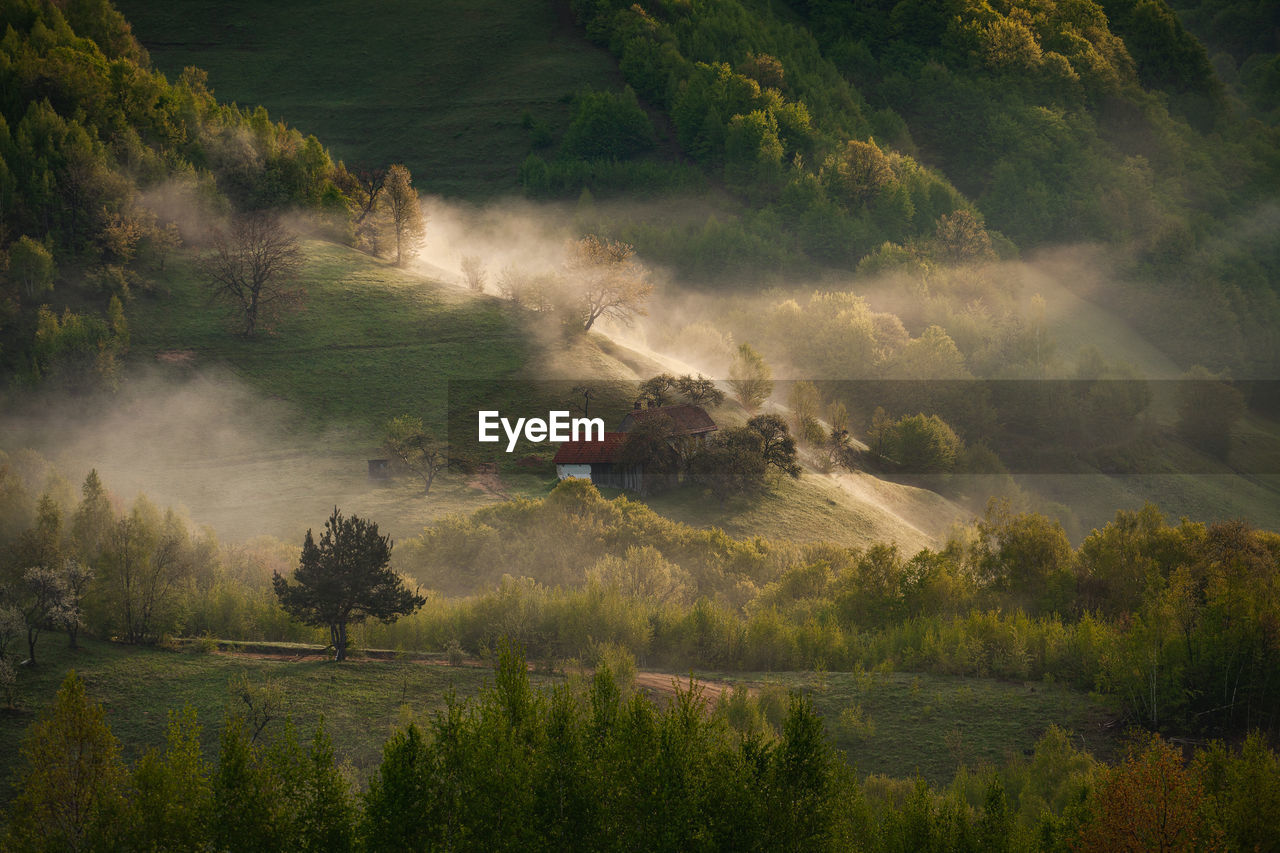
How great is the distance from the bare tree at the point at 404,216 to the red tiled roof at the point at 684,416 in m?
44.3

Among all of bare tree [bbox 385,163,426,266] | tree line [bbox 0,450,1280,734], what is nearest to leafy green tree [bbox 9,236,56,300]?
bare tree [bbox 385,163,426,266]

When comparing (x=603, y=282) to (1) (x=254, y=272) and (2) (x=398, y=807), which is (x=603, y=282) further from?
(2) (x=398, y=807)

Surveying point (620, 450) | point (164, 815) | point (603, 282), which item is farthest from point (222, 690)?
point (603, 282)

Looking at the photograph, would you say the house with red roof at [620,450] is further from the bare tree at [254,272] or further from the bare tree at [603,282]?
the bare tree at [254,272]

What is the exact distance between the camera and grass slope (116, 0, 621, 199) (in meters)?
177

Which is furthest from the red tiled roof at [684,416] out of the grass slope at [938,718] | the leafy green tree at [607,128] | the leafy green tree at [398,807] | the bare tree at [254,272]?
the leafy green tree at [607,128]

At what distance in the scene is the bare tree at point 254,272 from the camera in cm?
9712

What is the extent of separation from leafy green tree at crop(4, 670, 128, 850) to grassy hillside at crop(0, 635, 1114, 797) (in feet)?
24.7

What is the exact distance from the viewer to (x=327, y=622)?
4381 cm

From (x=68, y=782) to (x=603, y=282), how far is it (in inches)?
3135

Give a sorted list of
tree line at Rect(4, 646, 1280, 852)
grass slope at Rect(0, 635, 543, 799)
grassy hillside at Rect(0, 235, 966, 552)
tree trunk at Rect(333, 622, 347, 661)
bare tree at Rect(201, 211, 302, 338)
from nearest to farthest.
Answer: tree line at Rect(4, 646, 1280, 852)
grass slope at Rect(0, 635, 543, 799)
tree trunk at Rect(333, 622, 347, 661)
grassy hillside at Rect(0, 235, 966, 552)
bare tree at Rect(201, 211, 302, 338)

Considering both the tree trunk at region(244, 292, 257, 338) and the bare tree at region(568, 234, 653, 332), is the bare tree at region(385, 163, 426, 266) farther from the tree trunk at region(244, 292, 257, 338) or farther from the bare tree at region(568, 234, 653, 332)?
the tree trunk at region(244, 292, 257, 338)

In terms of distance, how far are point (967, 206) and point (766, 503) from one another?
12281cm

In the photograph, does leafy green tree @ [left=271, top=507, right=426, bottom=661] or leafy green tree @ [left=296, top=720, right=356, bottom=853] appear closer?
leafy green tree @ [left=296, top=720, right=356, bottom=853]
